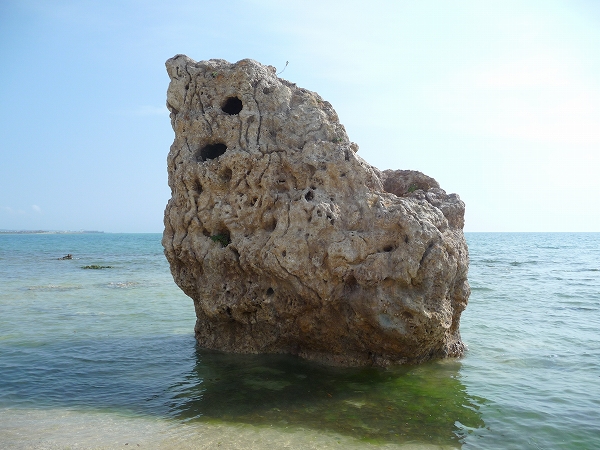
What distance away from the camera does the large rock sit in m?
9.16

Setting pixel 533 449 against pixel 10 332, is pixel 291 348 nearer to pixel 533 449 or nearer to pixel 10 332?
pixel 533 449

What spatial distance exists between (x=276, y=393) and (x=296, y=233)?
287cm

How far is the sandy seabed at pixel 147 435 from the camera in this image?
21.8ft

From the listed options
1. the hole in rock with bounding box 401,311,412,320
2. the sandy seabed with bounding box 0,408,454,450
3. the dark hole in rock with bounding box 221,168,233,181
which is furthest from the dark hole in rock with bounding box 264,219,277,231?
the sandy seabed with bounding box 0,408,454,450

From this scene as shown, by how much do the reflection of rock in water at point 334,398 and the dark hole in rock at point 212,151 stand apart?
171 inches

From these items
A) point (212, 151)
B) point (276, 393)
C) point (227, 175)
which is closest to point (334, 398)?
point (276, 393)

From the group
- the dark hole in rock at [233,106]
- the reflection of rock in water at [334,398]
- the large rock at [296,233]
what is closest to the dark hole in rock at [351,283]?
the large rock at [296,233]

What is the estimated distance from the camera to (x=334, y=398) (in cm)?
839

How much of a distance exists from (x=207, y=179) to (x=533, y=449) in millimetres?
7323

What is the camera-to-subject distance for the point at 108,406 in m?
8.16

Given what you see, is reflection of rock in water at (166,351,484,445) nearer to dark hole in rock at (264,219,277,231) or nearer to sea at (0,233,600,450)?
sea at (0,233,600,450)

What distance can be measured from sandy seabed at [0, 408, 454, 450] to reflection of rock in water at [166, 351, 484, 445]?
0.92 feet

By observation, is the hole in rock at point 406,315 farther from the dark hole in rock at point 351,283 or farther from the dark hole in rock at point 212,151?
the dark hole in rock at point 212,151

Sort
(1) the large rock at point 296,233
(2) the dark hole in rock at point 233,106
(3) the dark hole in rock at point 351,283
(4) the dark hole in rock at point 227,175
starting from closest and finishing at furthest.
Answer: (1) the large rock at point 296,233
(3) the dark hole in rock at point 351,283
(4) the dark hole in rock at point 227,175
(2) the dark hole in rock at point 233,106
